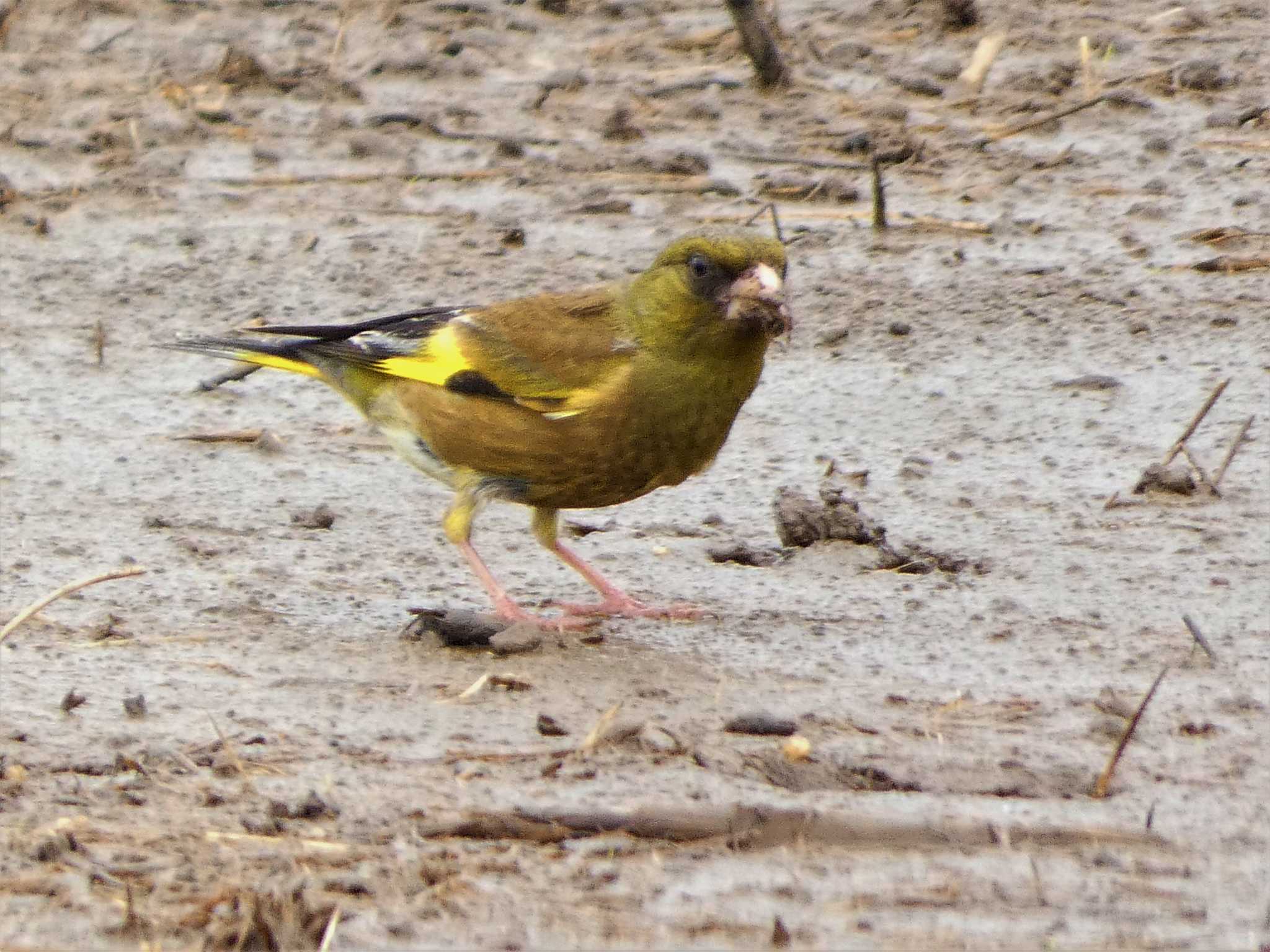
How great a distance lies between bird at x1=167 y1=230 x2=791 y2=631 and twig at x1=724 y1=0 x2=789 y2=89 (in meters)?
4.03

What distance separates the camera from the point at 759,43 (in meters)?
10.6

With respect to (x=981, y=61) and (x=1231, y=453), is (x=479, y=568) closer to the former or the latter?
(x=1231, y=453)

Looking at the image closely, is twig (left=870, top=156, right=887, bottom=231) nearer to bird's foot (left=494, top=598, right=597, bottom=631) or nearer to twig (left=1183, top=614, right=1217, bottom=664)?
bird's foot (left=494, top=598, right=597, bottom=631)

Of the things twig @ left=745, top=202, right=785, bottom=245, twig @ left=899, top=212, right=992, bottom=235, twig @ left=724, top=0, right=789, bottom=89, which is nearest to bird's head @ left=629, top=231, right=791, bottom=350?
twig @ left=745, top=202, right=785, bottom=245

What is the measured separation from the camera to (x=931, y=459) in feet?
25.4

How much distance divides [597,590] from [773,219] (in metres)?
2.75

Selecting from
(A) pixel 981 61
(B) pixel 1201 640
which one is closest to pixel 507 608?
(B) pixel 1201 640

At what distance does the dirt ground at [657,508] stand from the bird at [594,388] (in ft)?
1.30

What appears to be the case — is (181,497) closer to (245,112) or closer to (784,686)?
(784,686)


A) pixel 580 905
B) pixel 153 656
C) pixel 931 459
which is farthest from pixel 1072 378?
pixel 580 905

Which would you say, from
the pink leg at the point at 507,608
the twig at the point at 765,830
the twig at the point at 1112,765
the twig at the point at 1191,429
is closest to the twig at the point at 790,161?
the twig at the point at 1191,429

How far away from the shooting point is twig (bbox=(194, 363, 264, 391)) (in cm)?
870

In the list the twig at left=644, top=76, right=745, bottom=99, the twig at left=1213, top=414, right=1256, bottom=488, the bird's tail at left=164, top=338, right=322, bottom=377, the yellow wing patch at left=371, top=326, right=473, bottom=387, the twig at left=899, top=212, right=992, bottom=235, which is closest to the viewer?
the yellow wing patch at left=371, top=326, right=473, bottom=387

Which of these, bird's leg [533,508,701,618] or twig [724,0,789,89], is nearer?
bird's leg [533,508,701,618]
